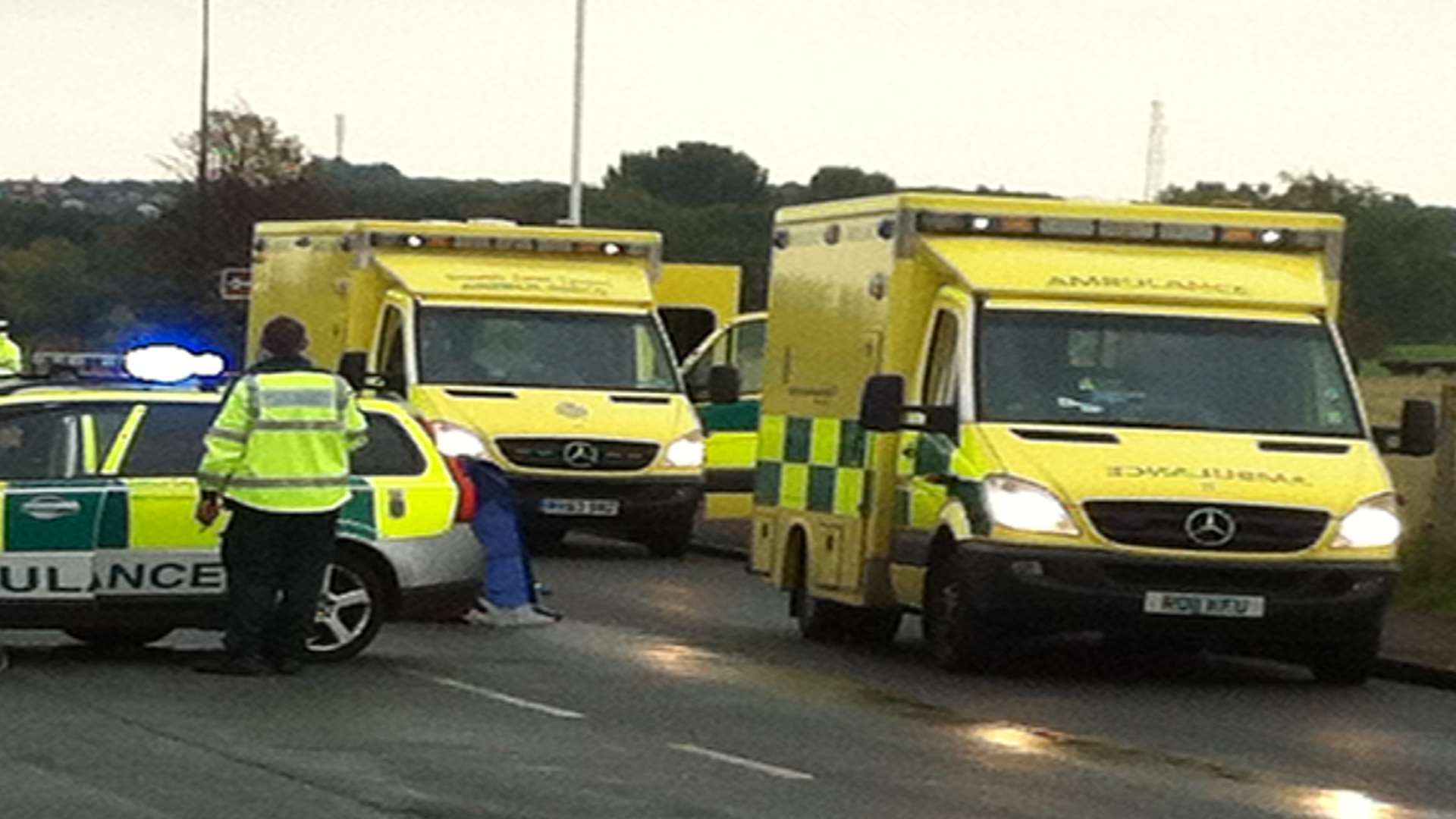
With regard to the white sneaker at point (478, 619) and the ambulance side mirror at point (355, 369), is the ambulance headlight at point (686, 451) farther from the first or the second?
the white sneaker at point (478, 619)

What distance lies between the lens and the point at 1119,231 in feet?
63.9

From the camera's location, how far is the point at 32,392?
18000mm

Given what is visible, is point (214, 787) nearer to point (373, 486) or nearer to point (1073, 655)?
point (373, 486)

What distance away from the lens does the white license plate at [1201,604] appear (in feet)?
59.1

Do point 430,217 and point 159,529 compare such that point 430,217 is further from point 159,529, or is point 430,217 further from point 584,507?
point 159,529

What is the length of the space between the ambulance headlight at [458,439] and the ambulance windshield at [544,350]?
71 cm

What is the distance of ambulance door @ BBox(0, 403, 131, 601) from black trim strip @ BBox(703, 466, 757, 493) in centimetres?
1290

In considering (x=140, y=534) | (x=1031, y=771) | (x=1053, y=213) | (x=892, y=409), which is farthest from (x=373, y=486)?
(x=1031, y=771)

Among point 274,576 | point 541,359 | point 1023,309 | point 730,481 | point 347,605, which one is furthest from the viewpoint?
point 730,481

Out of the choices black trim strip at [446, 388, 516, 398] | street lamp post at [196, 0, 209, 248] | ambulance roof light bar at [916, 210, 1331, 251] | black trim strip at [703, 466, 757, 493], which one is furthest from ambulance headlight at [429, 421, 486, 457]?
street lamp post at [196, 0, 209, 248]

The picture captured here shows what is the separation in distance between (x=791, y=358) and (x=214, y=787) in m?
9.62

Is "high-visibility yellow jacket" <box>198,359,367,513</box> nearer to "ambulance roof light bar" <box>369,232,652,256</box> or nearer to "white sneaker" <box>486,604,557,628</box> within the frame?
"white sneaker" <box>486,604,557,628</box>

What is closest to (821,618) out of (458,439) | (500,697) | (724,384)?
(500,697)

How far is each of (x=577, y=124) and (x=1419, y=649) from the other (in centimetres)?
3398
